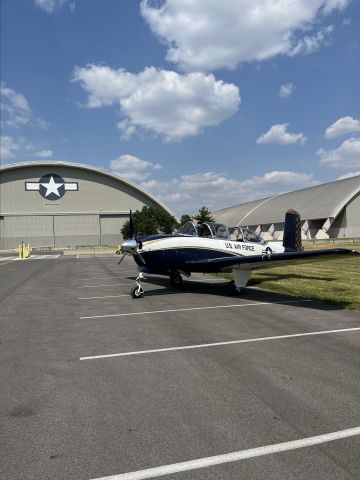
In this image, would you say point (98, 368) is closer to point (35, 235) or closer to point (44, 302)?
point (44, 302)

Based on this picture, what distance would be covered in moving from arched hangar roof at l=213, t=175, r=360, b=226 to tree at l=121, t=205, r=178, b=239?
26.6m

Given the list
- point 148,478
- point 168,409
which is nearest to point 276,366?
point 168,409

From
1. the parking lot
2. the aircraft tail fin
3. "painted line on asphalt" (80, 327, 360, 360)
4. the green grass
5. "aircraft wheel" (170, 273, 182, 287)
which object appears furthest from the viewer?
the aircraft tail fin

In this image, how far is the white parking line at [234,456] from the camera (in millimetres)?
3082

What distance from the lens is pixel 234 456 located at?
3312 mm

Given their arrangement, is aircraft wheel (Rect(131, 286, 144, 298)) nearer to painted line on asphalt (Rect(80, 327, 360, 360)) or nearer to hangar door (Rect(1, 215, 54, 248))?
painted line on asphalt (Rect(80, 327, 360, 360))

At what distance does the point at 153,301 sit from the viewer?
38.3 feet

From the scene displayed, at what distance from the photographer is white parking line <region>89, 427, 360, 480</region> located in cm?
308

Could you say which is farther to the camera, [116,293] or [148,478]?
[116,293]

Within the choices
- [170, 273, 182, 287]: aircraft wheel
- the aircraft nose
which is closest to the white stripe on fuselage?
the aircraft nose

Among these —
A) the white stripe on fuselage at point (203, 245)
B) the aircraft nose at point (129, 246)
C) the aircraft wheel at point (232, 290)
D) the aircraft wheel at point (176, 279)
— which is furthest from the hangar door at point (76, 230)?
the aircraft wheel at point (232, 290)

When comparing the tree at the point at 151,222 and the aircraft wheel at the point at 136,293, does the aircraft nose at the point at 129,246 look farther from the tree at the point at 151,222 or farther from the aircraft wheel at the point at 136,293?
the tree at the point at 151,222

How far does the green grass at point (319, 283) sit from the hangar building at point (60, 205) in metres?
66.2

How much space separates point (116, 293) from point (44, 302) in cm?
254
